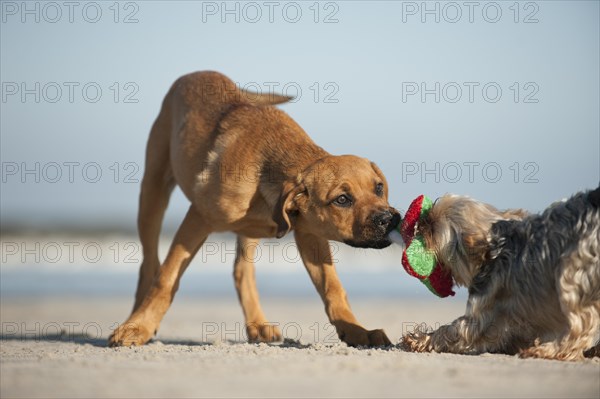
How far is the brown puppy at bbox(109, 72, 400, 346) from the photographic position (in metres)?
6.86

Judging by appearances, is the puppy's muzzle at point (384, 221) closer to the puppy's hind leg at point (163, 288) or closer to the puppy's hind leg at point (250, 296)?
the puppy's hind leg at point (163, 288)

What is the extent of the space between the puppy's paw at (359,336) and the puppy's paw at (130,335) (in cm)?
173

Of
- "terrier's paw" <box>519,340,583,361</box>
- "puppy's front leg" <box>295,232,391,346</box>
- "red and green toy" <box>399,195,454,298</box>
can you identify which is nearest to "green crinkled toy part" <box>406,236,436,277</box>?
"red and green toy" <box>399,195,454,298</box>

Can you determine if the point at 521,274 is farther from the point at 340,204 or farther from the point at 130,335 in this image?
the point at 130,335

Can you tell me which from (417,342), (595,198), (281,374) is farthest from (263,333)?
(595,198)

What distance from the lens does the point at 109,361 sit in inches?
213

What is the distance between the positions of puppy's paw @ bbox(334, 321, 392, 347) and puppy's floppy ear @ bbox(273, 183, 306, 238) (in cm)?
99

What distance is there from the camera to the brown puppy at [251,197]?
6.86 meters

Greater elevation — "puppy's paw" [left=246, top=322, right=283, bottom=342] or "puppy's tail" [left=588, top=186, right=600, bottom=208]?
"puppy's tail" [left=588, top=186, right=600, bottom=208]

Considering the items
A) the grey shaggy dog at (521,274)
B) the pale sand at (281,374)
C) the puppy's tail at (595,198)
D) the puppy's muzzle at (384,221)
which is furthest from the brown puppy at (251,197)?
the puppy's tail at (595,198)

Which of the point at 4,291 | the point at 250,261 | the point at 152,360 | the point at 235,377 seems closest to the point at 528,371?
the point at 235,377

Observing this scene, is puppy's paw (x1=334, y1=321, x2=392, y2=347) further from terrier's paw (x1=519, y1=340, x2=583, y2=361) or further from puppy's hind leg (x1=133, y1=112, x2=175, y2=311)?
puppy's hind leg (x1=133, y1=112, x2=175, y2=311)

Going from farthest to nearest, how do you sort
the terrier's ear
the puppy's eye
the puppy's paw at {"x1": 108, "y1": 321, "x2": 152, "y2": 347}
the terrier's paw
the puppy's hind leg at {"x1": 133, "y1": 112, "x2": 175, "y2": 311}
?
the puppy's hind leg at {"x1": 133, "y1": 112, "x2": 175, "y2": 311}
the puppy's paw at {"x1": 108, "y1": 321, "x2": 152, "y2": 347}
the puppy's eye
the terrier's ear
the terrier's paw

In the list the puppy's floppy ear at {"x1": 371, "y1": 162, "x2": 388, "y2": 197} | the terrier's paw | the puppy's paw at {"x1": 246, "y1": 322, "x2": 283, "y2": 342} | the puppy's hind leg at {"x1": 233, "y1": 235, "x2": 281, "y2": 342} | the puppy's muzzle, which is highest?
the puppy's floppy ear at {"x1": 371, "y1": 162, "x2": 388, "y2": 197}
